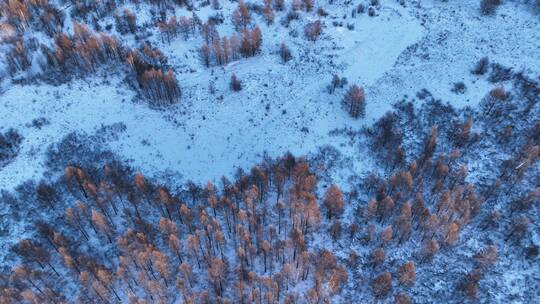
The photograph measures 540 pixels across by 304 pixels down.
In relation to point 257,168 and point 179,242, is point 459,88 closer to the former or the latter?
point 257,168

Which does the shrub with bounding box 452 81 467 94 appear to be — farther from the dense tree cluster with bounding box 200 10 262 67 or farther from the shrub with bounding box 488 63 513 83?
the dense tree cluster with bounding box 200 10 262 67

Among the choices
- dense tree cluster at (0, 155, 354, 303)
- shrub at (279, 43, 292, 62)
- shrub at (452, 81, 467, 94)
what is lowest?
dense tree cluster at (0, 155, 354, 303)


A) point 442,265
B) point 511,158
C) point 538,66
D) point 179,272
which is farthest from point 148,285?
point 538,66

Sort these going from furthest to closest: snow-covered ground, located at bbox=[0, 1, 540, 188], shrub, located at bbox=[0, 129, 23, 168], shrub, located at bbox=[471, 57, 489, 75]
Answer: shrub, located at bbox=[471, 57, 489, 75], snow-covered ground, located at bbox=[0, 1, 540, 188], shrub, located at bbox=[0, 129, 23, 168]

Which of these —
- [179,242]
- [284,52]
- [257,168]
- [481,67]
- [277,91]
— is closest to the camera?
[179,242]

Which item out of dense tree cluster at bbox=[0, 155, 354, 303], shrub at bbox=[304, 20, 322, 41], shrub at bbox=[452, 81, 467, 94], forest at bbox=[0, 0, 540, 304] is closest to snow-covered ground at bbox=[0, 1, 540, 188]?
forest at bbox=[0, 0, 540, 304]

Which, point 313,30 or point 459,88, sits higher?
point 313,30

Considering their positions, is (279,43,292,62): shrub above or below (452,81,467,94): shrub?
above

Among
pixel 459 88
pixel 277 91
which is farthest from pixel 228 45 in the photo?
pixel 459 88

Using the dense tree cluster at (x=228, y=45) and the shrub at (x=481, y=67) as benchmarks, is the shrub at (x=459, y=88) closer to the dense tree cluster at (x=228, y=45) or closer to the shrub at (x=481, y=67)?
the shrub at (x=481, y=67)

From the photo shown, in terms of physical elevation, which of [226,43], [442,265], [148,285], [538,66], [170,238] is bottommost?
[442,265]

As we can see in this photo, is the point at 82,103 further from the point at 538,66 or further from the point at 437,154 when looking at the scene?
the point at 538,66
